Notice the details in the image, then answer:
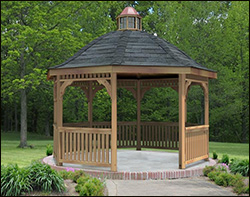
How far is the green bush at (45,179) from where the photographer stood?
704 cm

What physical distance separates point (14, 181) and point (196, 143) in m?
5.73

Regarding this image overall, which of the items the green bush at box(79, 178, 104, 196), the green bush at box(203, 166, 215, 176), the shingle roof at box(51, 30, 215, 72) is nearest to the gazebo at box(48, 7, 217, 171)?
the shingle roof at box(51, 30, 215, 72)

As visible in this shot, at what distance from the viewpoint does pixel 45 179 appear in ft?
23.5

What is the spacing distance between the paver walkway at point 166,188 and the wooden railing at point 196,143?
123 cm

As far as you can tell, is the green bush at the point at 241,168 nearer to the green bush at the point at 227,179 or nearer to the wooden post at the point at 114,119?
the green bush at the point at 227,179

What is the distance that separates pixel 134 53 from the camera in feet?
33.8

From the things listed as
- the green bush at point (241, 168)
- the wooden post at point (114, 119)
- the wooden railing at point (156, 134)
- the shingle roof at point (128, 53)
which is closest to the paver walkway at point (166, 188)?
the wooden post at point (114, 119)

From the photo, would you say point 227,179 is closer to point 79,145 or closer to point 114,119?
point 114,119

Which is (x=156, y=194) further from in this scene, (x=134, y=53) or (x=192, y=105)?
(x=192, y=105)

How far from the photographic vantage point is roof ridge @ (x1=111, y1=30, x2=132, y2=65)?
9547 millimetres

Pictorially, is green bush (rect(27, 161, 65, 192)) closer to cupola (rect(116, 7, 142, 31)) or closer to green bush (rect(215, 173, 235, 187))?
green bush (rect(215, 173, 235, 187))

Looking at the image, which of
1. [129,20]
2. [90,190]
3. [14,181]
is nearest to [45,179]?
[14,181]

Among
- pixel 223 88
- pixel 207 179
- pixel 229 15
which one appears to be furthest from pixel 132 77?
pixel 229 15

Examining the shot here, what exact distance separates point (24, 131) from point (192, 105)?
11482mm
